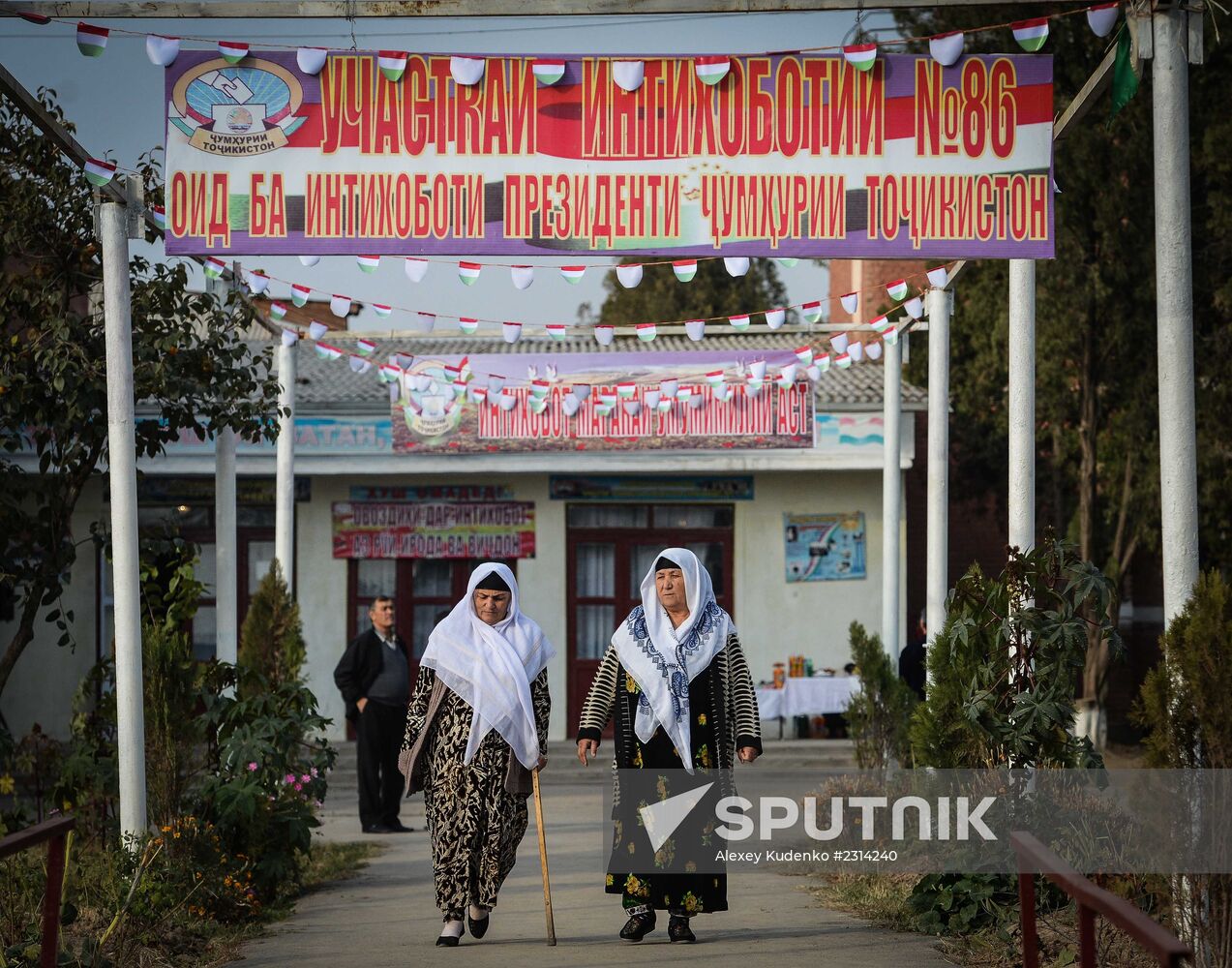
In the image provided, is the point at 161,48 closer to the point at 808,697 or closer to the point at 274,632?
the point at 274,632

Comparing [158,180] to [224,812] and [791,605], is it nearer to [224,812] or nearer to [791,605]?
[224,812]

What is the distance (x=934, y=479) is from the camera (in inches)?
441

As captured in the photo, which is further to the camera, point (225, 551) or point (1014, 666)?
point (225, 551)

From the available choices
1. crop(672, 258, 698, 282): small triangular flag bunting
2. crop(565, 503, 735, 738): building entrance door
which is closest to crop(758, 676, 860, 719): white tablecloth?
crop(565, 503, 735, 738): building entrance door

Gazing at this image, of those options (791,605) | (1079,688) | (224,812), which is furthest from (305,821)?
(1079,688)

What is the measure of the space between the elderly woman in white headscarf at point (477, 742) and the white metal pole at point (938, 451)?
13.0 feet

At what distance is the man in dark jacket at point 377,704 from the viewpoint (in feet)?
40.8

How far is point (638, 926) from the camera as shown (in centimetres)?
745

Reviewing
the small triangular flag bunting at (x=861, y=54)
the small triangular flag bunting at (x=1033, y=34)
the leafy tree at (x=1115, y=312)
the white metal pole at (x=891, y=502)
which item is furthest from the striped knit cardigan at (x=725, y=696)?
the leafy tree at (x=1115, y=312)

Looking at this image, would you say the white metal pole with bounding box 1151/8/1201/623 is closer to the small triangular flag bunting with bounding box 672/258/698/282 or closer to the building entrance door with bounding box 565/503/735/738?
the small triangular flag bunting with bounding box 672/258/698/282

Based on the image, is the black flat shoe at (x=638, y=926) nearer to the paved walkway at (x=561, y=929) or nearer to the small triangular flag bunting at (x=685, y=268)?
the paved walkway at (x=561, y=929)

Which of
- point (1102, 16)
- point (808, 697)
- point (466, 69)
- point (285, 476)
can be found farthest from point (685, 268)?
point (808, 697)

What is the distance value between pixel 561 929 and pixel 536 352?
1473 cm

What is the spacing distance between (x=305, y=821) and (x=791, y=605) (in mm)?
12047
